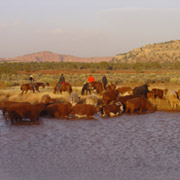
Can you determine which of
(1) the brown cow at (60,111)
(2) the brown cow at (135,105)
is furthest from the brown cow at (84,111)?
(2) the brown cow at (135,105)

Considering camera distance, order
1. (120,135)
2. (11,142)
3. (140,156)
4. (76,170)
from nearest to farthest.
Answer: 1. (76,170)
2. (140,156)
3. (11,142)
4. (120,135)

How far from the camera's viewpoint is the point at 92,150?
973 cm

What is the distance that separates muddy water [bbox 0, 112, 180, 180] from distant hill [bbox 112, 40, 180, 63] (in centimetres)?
11385

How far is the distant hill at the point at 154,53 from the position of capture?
420 feet

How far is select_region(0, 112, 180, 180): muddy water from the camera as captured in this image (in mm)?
7750

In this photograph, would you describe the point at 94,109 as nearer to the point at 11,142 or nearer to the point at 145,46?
the point at 11,142

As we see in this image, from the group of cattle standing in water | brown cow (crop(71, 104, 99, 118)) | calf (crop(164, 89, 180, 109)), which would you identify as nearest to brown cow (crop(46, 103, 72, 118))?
the group of cattle standing in water

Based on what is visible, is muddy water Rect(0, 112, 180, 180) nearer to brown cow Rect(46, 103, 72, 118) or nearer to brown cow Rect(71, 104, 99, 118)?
brown cow Rect(71, 104, 99, 118)

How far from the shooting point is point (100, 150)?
9.73m

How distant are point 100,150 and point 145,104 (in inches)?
289

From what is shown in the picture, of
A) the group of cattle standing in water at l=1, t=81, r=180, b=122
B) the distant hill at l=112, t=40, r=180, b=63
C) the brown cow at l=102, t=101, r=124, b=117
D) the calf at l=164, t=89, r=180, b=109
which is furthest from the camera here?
the distant hill at l=112, t=40, r=180, b=63

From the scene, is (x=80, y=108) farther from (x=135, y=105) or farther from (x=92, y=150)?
(x=92, y=150)

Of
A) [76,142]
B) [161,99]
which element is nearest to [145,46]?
[161,99]

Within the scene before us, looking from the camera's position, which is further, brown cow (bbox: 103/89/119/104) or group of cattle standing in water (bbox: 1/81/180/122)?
brown cow (bbox: 103/89/119/104)
